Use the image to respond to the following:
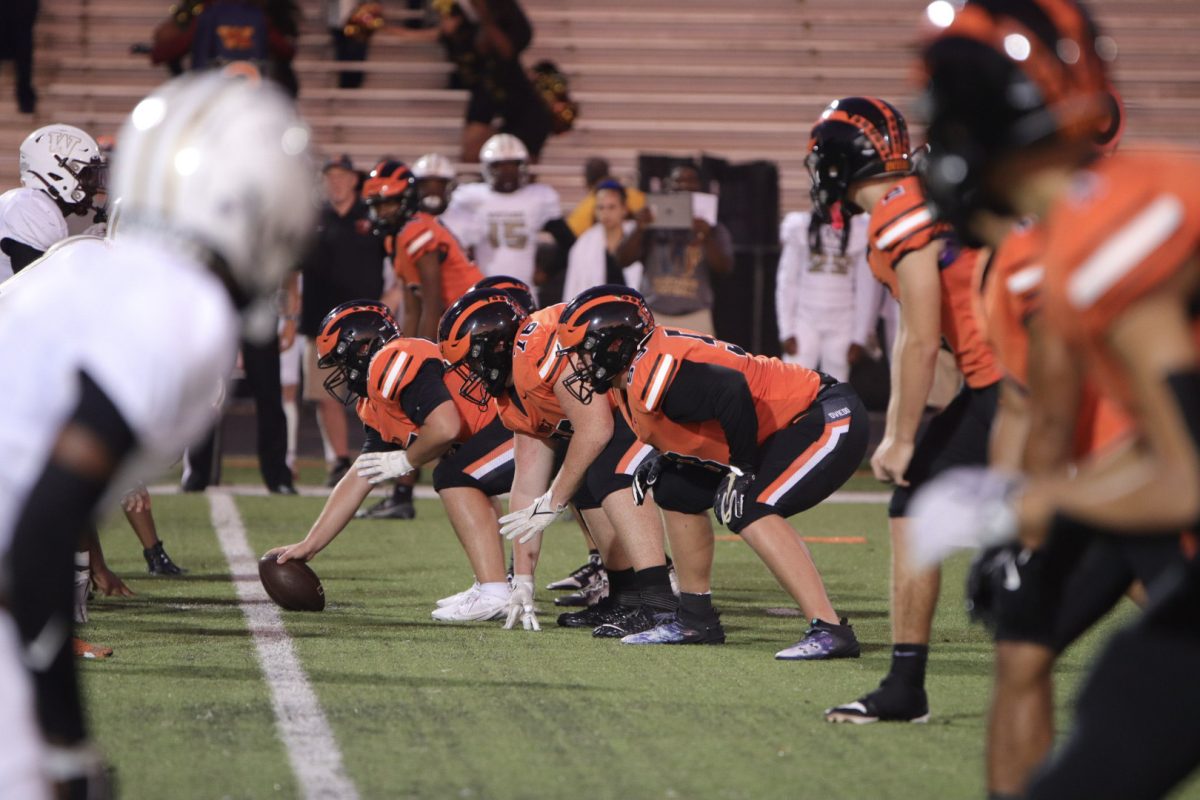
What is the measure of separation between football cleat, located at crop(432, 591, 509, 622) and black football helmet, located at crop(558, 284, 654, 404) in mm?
1070

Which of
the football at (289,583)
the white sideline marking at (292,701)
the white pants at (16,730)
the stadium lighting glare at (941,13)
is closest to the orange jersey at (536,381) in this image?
the football at (289,583)

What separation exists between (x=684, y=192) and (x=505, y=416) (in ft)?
19.1

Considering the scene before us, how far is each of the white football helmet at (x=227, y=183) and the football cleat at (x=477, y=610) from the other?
13.9ft

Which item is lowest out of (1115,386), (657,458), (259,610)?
(259,610)

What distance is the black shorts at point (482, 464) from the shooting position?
6.69 meters

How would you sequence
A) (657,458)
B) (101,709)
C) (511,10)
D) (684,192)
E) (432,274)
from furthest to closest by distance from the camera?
(511,10)
(684,192)
(432,274)
(657,458)
(101,709)

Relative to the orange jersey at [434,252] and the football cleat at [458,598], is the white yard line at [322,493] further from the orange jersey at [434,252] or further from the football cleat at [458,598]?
the football cleat at [458,598]

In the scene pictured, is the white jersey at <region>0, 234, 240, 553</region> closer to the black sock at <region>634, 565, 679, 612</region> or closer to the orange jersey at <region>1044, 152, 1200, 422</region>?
the orange jersey at <region>1044, 152, 1200, 422</region>

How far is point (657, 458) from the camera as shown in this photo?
6.05 metres

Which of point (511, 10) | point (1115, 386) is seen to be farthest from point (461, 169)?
point (1115, 386)

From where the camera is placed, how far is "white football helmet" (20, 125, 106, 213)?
6688 mm

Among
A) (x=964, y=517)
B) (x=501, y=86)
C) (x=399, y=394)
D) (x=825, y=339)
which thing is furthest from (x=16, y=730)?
(x=501, y=86)

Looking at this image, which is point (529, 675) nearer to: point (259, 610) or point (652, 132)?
point (259, 610)

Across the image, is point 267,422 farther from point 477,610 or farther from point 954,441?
point 954,441
